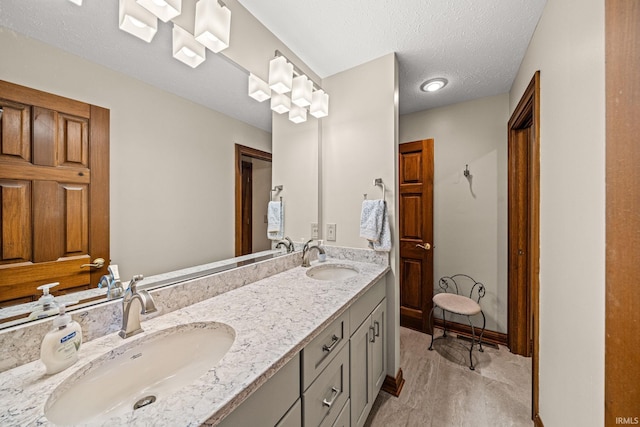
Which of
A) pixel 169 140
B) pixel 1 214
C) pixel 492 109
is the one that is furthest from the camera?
pixel 492 109

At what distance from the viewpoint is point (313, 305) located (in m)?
0.99

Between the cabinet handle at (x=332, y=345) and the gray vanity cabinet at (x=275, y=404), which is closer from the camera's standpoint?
the gray vanity cabinet at (x=275, y=404)

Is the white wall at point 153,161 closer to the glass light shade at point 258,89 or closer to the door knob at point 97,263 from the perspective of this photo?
the door knob at point 97,263

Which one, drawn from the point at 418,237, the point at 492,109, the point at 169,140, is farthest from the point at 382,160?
the point at 492,109

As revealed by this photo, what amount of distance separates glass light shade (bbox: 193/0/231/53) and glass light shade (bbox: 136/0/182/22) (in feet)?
0.36

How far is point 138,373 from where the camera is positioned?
697 mm

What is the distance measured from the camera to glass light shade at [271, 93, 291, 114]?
58.0 inches

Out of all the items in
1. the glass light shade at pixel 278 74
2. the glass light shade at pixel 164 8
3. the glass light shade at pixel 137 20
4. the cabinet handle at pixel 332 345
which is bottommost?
the cabinet handle at pixel 332 345

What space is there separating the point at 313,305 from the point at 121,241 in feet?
2.52

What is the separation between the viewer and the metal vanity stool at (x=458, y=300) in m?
1.95

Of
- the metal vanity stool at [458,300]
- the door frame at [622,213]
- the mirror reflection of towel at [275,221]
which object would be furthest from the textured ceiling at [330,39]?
the metal vanity stool at [458,300]

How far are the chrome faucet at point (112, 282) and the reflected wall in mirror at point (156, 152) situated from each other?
0.09 ft

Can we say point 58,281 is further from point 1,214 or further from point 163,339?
point 163,339

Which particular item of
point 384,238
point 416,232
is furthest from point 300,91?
point 416,232
